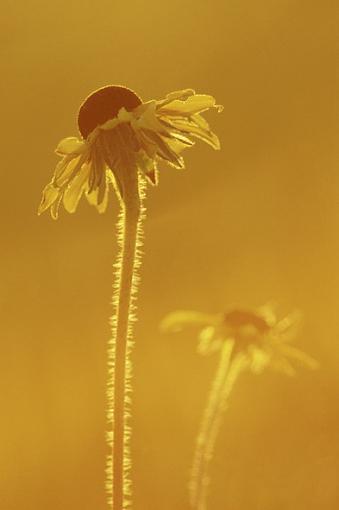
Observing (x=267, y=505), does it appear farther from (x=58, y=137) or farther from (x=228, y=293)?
(x=58, y=137)

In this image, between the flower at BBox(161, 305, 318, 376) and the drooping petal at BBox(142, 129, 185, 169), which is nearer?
the drooping petal at BBox(142, 129, 185, 169)

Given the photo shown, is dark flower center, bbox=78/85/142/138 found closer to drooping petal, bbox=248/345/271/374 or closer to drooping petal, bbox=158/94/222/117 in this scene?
drooping petal, bbox=158/94/222/117

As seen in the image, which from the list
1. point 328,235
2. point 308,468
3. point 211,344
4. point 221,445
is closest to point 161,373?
point 221,445

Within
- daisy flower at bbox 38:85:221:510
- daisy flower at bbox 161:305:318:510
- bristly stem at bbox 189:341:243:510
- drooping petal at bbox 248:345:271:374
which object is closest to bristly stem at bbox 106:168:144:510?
daisy flower at bbox 38:85:221:510

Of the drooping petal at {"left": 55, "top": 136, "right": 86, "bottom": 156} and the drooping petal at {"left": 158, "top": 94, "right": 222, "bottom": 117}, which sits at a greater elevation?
the drooping petal at {"left": 158, "top": 94, "right": 222, "bottom": 117}

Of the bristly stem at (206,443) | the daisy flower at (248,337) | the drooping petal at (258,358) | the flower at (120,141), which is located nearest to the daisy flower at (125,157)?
the flower at (120,141)

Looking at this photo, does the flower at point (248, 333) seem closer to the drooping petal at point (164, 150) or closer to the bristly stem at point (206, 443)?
the bristly stem at point (206, 443)

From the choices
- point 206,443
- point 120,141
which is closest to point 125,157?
point 120,141

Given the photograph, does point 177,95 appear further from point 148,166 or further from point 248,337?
point 248,337
